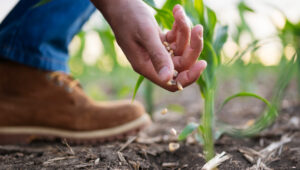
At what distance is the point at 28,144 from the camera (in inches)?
44.2

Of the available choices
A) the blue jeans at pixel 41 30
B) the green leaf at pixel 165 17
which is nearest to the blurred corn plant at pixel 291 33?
the green leaf at pixel 165 17

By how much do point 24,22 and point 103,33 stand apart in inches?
32.1

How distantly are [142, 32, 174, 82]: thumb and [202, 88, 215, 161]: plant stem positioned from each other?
0.31m

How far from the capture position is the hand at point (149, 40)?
610 mm

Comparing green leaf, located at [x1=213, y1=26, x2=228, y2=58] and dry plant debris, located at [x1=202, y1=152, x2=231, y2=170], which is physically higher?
green leaf, located at [x1=213, y1=26, x2=228, y2=58]

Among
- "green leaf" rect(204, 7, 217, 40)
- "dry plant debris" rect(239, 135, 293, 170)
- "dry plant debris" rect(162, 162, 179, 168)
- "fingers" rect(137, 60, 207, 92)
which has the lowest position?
"dry plant debris" rect(239, 135, 293, 170)

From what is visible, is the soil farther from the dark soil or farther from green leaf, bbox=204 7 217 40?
green leaf, bbox=204 7 217 40

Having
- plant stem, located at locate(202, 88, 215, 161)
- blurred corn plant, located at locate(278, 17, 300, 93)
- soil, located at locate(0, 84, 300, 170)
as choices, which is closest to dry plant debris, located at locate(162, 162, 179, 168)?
soil, located at locate(0, 84, 300, 170)

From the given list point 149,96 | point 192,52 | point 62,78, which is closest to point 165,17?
point 192,52

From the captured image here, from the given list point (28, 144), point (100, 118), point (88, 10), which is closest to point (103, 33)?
point (88, 10)

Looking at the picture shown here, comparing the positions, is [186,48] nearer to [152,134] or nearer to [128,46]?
[128,46]

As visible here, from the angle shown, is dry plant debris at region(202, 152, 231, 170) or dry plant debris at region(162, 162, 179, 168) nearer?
dry plant debris at region(202, 152, 231, 170)

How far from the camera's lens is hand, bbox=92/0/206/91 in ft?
2.00

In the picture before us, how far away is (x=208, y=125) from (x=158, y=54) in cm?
37
